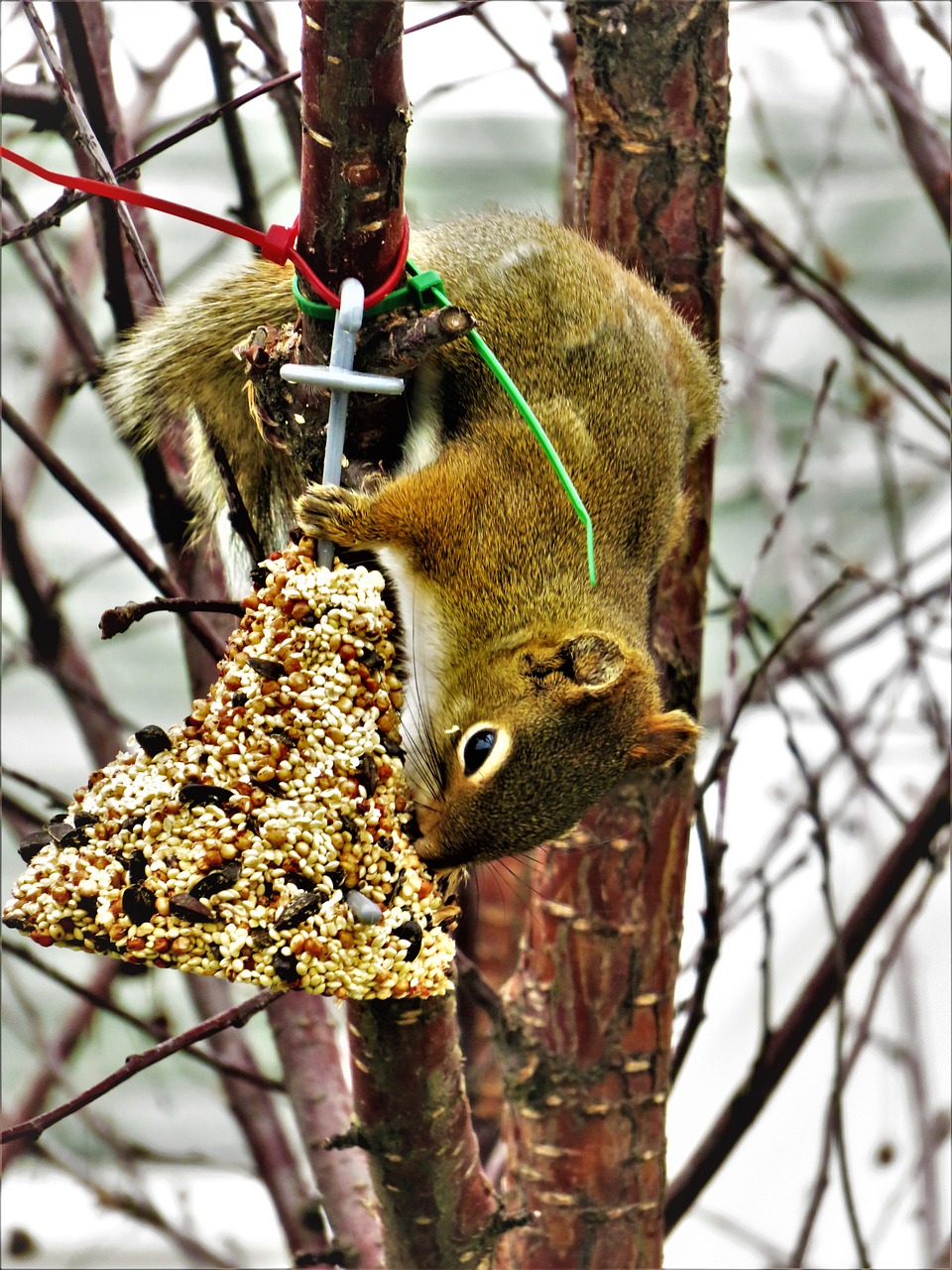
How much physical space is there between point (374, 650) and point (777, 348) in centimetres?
286

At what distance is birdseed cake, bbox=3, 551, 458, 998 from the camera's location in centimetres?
86

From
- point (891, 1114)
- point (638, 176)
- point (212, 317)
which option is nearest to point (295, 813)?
point (212, 317)

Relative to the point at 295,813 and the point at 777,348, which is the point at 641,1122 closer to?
the point at 295,813

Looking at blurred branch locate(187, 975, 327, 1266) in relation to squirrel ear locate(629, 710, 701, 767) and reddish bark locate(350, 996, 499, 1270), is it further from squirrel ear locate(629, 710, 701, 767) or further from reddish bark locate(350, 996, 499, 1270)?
squirrel ear locate(629, 710, 701, 767)

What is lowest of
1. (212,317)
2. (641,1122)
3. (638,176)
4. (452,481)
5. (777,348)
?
(641,1122)

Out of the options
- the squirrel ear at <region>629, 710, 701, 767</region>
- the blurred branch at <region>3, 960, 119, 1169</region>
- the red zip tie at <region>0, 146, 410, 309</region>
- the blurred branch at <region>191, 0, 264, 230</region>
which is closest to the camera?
the red zip tie at <region>0, 146, 410, 309</region>

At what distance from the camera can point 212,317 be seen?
1.43m

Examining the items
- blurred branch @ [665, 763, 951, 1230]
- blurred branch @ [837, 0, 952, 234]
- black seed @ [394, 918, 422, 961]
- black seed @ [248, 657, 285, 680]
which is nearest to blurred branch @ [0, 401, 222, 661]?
black seed @ [248, 657, 285, 680]

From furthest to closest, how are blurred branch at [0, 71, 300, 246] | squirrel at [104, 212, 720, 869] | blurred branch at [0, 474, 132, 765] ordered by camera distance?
blurred branch at [0, 474, 132, 765]
squirrel at [104, 212, 720, 869]
blurred branch at [0, 71, 300, 246]

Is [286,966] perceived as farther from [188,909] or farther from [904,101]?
[904,101]

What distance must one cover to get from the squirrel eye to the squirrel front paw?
0.23 metres

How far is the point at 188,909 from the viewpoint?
847 mm

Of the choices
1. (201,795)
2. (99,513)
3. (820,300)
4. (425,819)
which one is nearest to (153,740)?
(201,795)

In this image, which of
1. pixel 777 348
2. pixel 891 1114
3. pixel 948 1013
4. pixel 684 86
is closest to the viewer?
pixel 684 86
